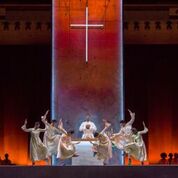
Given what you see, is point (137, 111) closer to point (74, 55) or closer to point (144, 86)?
point (144, 86)

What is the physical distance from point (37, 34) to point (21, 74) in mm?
1417

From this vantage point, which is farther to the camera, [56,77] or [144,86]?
[144,86]

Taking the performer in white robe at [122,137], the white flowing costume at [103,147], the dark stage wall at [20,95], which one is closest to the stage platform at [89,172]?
the white flowing costume at [103,147]

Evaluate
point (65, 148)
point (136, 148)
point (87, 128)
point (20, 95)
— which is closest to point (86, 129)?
point (87, 128)

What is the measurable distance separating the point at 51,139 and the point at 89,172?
221 centimetres

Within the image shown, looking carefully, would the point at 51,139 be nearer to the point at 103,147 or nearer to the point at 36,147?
the point at 36,147

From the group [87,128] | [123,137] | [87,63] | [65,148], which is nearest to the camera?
[65,148]

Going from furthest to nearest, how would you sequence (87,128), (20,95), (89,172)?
(20,95)
(87,128)
(89,172)

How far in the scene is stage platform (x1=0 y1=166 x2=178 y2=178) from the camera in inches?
525

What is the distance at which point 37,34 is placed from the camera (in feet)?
65.5

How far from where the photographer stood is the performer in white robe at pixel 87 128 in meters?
15.9

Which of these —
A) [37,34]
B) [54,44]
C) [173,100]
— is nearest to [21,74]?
[37,34]

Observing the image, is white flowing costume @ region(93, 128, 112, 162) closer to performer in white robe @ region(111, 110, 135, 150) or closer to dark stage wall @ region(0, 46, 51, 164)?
performer in white robe @ region(111, 110, 135, 150)

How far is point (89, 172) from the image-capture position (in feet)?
44.1
